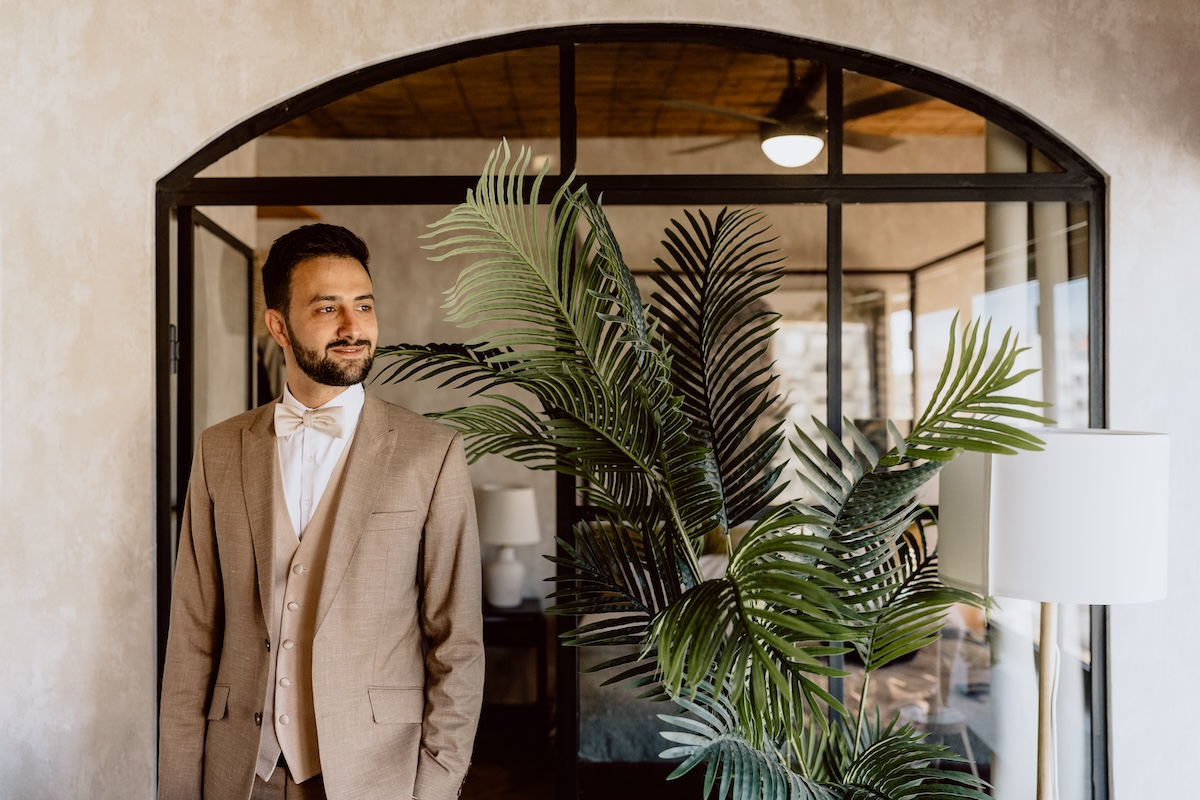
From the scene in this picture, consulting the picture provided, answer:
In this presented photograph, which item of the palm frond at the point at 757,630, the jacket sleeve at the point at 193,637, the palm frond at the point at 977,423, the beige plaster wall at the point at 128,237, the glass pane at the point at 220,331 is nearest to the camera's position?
the palm frond at the point at 757,630

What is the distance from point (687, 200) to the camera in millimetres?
2100

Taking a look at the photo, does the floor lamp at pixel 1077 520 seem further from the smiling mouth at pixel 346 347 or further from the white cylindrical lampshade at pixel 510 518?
the white cylindrical lampshade at pixel 510 518

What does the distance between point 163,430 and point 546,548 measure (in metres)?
2.40

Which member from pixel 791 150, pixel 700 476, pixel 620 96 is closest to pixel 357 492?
pixel 700 476

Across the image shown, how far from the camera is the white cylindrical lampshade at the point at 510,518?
3.50 meters

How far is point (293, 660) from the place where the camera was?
153cm

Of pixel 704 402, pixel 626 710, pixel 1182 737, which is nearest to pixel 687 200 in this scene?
pixel 704 402

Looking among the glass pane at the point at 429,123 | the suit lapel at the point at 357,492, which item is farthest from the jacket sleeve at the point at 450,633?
the glass pane at the point at 429,123

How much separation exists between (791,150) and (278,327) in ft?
4.47

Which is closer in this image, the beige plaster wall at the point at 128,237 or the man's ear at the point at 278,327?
the man's ear at the point at 278,327

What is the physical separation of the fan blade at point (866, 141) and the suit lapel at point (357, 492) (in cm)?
140

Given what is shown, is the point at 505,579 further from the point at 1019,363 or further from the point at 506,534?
the point at 1019,363

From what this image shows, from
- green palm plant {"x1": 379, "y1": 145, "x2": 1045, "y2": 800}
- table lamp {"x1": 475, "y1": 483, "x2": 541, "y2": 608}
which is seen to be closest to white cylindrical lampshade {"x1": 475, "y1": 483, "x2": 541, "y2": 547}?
table lamp {"x1": 475, "y1": 483, "x2": 541, "y2": 608}

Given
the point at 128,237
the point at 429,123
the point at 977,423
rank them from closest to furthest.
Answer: the point at 977,423 → the point at 128,237 → the point at 429,123
